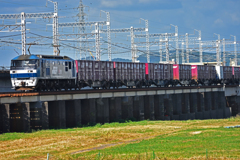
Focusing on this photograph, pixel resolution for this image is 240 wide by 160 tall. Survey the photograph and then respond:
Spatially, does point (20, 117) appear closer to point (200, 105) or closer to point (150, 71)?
point (150, 71)

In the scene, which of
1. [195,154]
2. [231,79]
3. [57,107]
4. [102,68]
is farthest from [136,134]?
[231,79]

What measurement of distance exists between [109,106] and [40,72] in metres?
17.1

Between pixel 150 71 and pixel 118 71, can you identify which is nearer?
pixel 118 71

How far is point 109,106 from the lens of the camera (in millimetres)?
56062

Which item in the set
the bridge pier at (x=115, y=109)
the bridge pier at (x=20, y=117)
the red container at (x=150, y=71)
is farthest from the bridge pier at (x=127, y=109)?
the bridge pier at (x=20, y=117)

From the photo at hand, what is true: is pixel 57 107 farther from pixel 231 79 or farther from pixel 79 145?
pixel 231 79

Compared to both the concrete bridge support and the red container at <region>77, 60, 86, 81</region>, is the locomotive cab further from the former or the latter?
the red container at <region>77, 60, 86, 81</region>

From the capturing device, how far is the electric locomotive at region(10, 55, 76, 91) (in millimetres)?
40375

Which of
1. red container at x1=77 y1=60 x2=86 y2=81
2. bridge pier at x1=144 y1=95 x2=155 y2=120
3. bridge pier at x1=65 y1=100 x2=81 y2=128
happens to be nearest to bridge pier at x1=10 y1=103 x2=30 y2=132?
bridge pier at x1=65 y1=100 x2=81 y2=128

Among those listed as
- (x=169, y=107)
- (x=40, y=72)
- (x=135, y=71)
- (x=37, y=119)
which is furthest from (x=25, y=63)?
(x=169, y=107)

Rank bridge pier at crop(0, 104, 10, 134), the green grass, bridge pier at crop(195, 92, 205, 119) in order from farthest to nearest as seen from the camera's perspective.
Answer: bridge pier at crop(195, 92, 205, 119) < bridge pier at crop(0, 104, 10, 134) < the green grass

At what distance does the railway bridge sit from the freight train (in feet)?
6.65

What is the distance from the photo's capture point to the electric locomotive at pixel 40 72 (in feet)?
132

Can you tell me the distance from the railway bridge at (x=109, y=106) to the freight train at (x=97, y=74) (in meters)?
2.03
